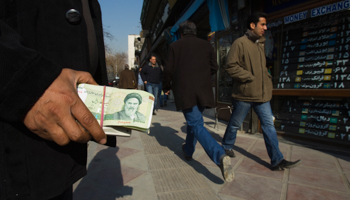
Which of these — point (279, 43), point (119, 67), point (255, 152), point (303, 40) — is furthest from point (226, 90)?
point (119, 67)

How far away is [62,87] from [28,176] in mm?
371

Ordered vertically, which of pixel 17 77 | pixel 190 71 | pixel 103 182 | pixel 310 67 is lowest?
pixel 103 182

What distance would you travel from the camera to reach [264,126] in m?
2.77

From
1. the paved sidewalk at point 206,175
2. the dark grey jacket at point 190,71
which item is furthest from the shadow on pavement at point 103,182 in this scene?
the dark grey jacket at point 190,71

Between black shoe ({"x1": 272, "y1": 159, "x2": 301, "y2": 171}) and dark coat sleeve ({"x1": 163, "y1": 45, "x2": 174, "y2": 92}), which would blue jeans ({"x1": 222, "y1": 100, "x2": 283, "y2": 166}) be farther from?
dark coat sleeve ({"x1": 163, "y1": 45, "x2": 174, "y2": 92})

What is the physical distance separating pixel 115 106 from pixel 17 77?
1.09 feet

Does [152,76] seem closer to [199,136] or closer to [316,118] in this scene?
→ [316,118]

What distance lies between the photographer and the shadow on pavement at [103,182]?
2.22 metres

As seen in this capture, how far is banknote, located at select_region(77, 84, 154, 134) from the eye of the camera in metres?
0.83

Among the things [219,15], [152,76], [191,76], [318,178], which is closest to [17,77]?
[191,76]

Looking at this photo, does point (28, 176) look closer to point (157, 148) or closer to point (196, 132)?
point (196, 132)

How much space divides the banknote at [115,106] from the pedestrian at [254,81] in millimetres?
2244

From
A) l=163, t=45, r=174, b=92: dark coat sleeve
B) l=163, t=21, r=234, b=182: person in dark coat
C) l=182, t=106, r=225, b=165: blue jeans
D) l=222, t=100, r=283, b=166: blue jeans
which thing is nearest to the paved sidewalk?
l=222, t=100, r=283, b=166: blue jeans

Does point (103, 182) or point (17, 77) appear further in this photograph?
point (103, 182)
